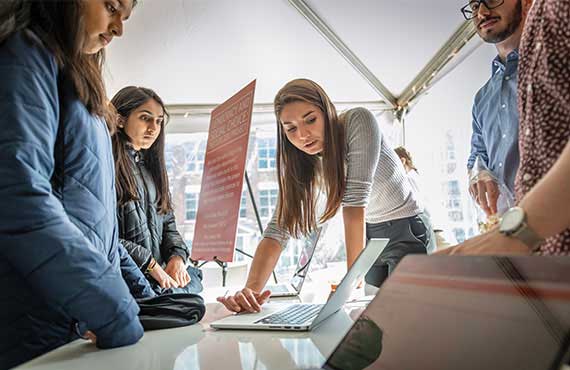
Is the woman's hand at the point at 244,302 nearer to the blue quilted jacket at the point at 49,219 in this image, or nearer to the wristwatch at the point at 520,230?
the blue quilted jacket at the point at 49,219

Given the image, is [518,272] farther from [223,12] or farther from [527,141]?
[223,12]

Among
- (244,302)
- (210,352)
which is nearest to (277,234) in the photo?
(244,302)

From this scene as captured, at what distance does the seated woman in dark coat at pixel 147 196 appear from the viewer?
159cm

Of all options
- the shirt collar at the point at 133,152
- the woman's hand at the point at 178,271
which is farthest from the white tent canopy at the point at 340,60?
the woman's hand at the point at 178,271

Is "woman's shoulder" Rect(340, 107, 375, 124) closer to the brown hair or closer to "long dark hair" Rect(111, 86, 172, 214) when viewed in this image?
"long dark hair" Rect(111, 86, 172, 214)

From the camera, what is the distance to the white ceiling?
2150 mm

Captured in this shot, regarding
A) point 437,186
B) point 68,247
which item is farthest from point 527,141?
point 437,186

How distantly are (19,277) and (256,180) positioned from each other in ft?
8.26

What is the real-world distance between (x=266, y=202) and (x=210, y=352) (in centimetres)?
259

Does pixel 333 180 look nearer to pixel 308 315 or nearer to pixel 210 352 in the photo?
pixel 308 315

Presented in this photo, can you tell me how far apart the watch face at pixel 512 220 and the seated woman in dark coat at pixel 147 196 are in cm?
129

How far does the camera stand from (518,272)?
234mm

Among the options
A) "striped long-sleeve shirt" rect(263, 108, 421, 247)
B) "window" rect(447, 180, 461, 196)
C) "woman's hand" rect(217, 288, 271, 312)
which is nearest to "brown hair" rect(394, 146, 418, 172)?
"window" rect(447, 180, 461, 196)

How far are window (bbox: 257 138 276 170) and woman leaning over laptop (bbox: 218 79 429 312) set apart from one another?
1625 millimetres
